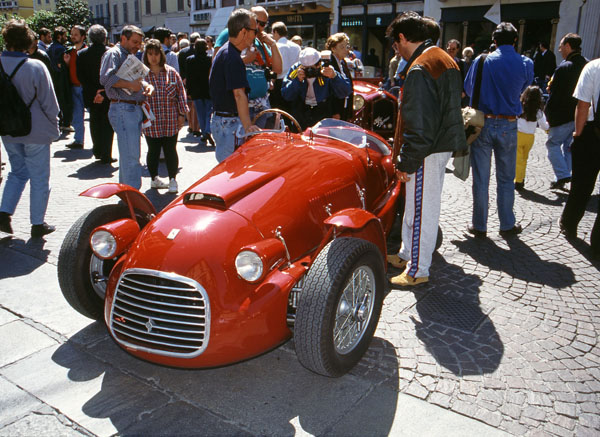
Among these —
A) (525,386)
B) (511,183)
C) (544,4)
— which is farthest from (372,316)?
(544,4)

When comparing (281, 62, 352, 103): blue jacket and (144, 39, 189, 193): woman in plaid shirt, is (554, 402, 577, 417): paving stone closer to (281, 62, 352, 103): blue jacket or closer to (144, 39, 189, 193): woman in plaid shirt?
(281, 62, 352, 103): blue jacket

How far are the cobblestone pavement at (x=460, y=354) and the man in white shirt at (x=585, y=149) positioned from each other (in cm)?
28

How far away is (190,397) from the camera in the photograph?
2.73 metres

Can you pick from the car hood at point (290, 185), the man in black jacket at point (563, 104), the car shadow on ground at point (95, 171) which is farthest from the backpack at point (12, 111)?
the man in black jacket at point (563, 104)

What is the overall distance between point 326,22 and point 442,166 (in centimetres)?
2834

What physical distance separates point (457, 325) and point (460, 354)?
0.38 meters

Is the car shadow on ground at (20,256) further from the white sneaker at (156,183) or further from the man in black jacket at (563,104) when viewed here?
the man in black jacket at (563,104)

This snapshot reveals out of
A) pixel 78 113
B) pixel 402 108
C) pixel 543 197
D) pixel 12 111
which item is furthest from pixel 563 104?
pixel 78 113

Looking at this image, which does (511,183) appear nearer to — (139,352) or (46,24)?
(139,352)

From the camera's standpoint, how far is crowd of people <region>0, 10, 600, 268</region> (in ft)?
12.5

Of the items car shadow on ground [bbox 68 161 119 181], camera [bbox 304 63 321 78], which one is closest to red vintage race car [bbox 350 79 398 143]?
camera [bbox 304 63 321 78]

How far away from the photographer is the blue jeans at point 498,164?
5094 millimetres

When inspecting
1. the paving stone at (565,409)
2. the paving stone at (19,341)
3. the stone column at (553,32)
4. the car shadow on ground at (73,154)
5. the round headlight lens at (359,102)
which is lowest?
the paving stone at (565,409)

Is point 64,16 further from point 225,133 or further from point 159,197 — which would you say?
point 225,133
